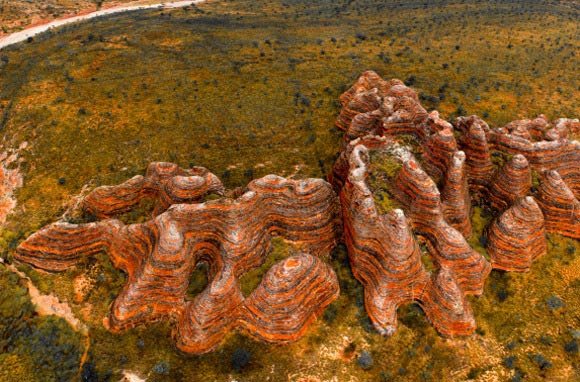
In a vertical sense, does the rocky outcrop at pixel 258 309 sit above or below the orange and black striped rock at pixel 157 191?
below

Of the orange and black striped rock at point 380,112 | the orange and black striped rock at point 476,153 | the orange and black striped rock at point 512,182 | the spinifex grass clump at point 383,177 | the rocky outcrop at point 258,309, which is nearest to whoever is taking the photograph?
the rocky outcrop at point 258,309

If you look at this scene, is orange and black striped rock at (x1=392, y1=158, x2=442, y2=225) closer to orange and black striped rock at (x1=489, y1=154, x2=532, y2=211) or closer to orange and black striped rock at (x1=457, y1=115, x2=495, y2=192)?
orange and black striped rock at (x1=457, y1=115, x2=495, y2=192)

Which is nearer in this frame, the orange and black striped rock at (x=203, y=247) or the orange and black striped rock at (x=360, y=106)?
the orange and black striped rock at (x=203, y=247)

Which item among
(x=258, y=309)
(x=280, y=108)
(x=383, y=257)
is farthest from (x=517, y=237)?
(x=280, y=108)

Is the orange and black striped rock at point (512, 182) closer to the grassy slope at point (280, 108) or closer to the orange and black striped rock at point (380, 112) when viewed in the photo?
the grassy slope at point (280, 108)

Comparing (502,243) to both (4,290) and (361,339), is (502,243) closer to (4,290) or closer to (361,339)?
(361,339)

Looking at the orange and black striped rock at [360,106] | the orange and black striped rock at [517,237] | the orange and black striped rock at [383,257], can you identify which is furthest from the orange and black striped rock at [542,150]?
the orange and black striped rock at [360,106]

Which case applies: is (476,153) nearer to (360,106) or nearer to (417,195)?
(417,195)

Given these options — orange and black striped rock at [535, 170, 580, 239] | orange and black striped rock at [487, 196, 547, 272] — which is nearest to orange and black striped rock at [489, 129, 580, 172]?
orange and black striped rock at [535, 170, 580, 239]
